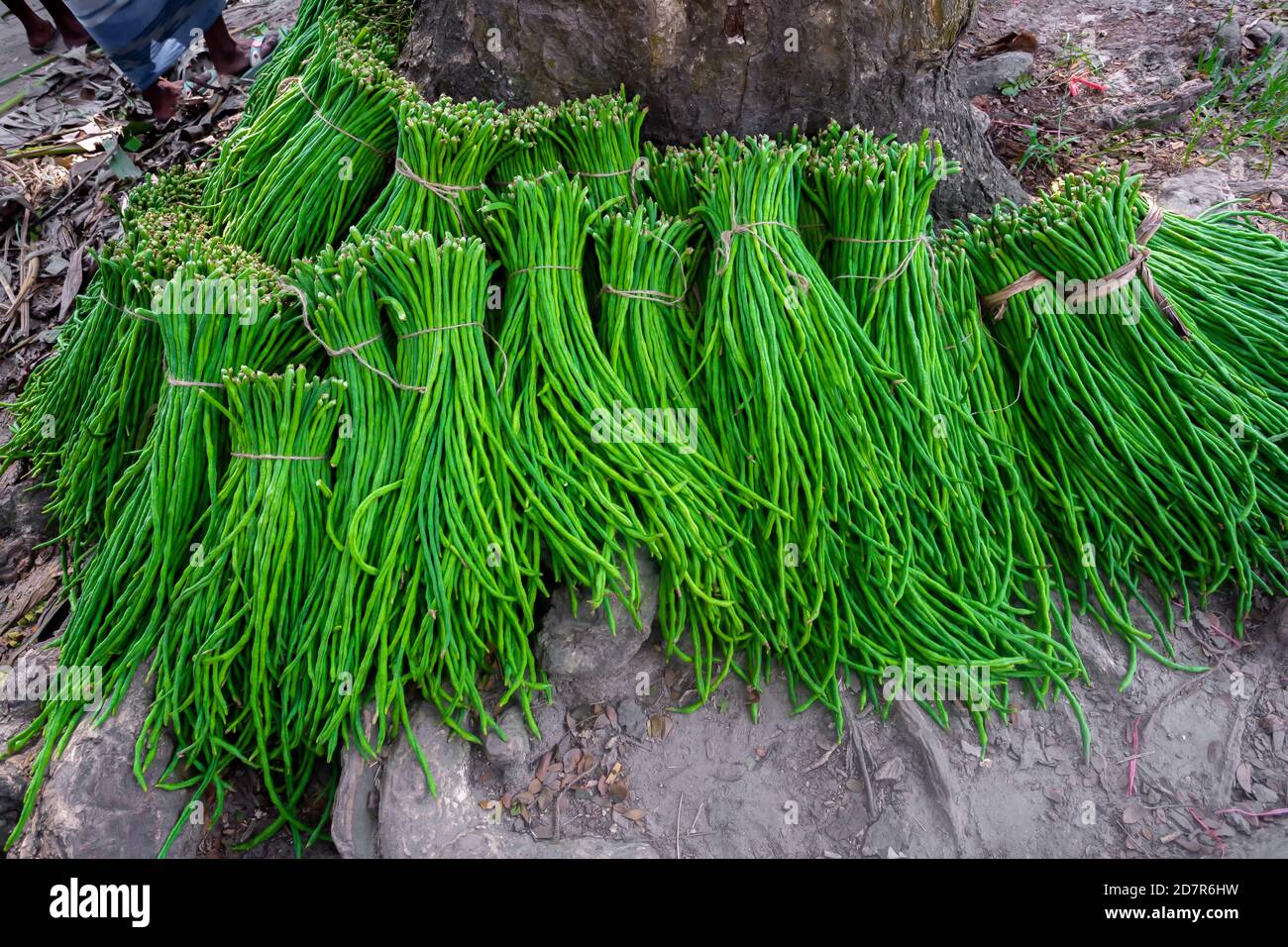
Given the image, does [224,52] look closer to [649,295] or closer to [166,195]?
[166,195]

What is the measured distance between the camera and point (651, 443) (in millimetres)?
1843

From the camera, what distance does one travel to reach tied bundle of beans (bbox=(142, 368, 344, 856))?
1772 mm

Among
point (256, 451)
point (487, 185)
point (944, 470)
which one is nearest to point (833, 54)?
point (487, 185)

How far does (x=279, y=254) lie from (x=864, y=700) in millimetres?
1796

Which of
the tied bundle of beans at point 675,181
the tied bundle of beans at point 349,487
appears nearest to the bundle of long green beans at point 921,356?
the tied bundle of beans at point 675,181

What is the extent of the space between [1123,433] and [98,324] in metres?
2.58

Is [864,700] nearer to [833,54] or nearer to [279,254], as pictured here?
[833,54]

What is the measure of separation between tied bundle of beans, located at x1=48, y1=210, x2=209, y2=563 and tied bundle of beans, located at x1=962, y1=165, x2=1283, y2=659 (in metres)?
2.06

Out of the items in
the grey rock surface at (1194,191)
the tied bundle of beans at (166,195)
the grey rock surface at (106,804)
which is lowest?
the grey rock surface at (106,804)

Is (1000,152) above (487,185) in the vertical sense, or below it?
below

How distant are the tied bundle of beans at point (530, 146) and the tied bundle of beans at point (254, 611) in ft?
2.32

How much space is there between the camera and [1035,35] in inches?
138

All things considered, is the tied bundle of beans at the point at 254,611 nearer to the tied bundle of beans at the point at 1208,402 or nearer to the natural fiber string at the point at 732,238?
the natural fiber string at the point at 732,238

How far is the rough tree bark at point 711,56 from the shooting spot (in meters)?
2.09
